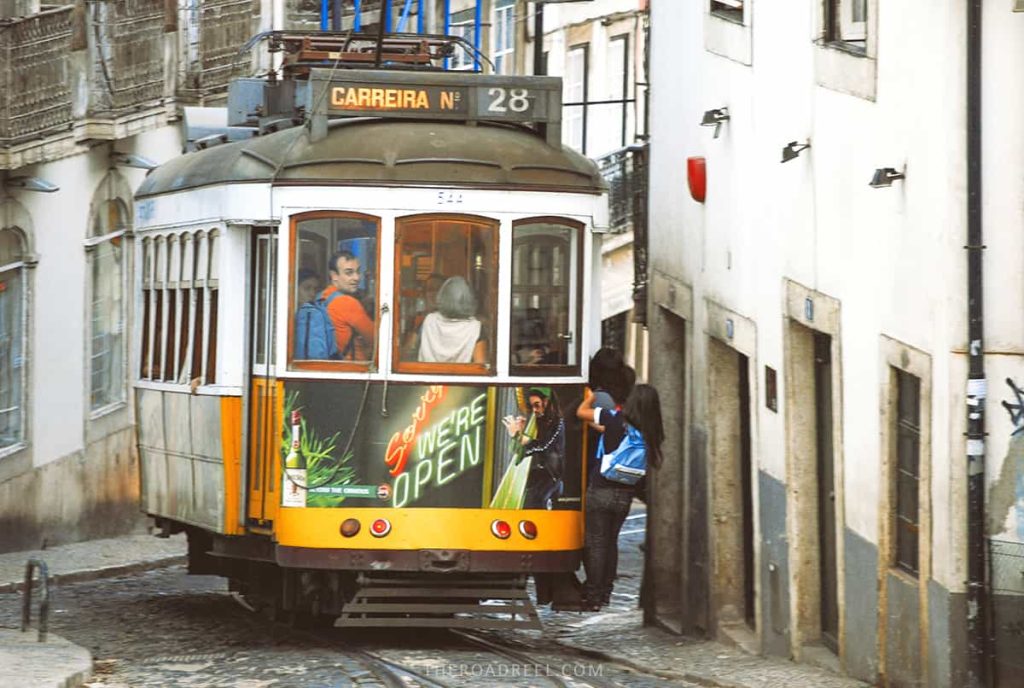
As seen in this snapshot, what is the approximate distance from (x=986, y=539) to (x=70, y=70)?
14.4 meters

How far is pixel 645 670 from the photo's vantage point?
14703 millimetres

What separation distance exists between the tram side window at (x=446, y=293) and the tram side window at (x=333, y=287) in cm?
20

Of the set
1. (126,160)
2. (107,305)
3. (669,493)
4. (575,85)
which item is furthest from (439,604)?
(575,85)

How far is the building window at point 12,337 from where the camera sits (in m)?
23.8

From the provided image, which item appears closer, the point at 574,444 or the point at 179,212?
the point at 574,444

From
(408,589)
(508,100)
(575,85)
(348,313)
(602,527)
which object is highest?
(575,85)

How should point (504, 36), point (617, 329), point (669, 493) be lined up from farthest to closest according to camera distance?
1. point (617, 329)
2. point (504, 36)
3. point (669, 493)

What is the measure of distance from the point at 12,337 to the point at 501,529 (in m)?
10.6

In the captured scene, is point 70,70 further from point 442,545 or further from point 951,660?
point 951,660

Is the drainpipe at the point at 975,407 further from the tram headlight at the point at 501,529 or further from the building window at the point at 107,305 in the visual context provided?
the building window at the point at 107,305

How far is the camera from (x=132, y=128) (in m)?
25.1

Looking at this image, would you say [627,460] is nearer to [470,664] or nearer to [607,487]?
[607,487]

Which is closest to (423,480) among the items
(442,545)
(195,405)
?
(442,545)

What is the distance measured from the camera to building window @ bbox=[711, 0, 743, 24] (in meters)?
16.4
